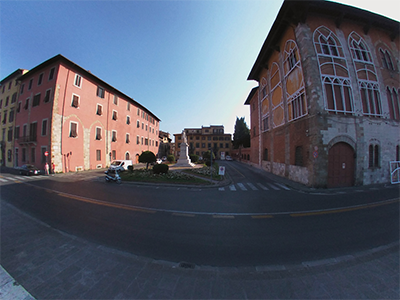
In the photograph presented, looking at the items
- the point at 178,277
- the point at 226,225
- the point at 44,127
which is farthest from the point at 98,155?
the point at 178,277

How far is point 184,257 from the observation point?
326 centimetres

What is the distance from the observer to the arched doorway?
11117 millimetres

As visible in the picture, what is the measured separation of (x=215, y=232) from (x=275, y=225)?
2161 mm

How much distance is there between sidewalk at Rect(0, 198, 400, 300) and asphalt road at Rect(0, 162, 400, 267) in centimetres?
28

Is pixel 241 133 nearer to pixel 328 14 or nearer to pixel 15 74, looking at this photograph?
pixel 328 14

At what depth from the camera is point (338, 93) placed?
1179 centimetres

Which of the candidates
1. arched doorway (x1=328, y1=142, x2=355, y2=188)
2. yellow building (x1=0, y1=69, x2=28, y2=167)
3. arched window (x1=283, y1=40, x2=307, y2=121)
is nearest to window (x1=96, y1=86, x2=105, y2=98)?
yellow building (x1=0, y1=69, x2=28, y2=167)

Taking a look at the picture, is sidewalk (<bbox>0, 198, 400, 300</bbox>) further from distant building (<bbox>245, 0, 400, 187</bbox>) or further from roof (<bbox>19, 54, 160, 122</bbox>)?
roof (<bbox>19, 54, 160, 122</bbox>)

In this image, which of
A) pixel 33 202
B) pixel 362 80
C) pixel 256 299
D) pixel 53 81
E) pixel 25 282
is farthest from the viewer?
pixel 53 81

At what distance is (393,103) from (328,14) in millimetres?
10230

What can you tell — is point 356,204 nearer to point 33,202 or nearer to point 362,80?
point 362,80

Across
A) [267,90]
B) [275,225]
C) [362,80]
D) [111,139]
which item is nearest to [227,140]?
[267,90]

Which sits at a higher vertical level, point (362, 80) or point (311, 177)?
point (362, 80)

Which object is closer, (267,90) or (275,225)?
(275,225)
